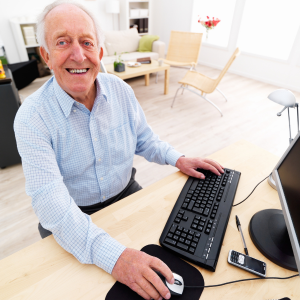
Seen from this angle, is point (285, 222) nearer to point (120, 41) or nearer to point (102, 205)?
point (102, 205)

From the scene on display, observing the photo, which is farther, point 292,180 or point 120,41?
point 120,41

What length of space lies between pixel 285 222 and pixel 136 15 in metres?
5.86

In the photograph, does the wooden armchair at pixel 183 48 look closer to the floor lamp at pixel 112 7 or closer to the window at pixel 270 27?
the window at pixel 270 27

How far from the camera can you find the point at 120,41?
4.64 m

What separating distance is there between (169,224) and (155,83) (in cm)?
399

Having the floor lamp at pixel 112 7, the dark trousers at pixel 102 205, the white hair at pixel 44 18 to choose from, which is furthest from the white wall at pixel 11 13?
the dark trousers at pixel 102 205

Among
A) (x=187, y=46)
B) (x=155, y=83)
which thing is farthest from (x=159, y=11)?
(x=155, y=83)

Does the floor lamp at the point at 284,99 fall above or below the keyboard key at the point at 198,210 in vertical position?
above

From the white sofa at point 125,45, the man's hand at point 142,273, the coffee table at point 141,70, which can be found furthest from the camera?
the white sofa at point 125,45

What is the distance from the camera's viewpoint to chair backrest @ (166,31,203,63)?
166 inches

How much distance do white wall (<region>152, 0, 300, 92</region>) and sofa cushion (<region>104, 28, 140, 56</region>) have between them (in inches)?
61.9

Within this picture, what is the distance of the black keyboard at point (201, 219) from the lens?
0.69m

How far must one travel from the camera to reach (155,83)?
445cm

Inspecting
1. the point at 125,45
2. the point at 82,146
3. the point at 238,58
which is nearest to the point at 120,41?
the point at 125,45
